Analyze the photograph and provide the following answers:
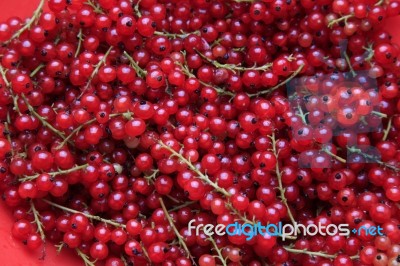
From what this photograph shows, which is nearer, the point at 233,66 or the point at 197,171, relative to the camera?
the point at 197,171

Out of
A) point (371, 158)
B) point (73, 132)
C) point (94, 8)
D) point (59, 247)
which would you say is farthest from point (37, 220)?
point (371, 158)

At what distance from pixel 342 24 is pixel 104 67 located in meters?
0.68

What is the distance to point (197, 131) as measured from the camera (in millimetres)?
1424

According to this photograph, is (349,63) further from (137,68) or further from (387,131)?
(137,68)

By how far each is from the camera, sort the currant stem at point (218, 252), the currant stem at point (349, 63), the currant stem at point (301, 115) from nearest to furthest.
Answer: the currant stem at point (218, 252) → the currant stem at point (301, 115) → the currant stem at point (349, 63)

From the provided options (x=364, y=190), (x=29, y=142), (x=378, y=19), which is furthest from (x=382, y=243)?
(x=29, y=142)

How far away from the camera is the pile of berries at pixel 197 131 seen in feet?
4.53

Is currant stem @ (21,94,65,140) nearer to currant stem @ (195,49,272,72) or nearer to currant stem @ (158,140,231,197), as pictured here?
currant stem @ (158,140,231,197)

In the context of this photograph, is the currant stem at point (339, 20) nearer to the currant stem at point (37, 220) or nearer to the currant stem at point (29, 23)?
the currant stem at point (29, 23)

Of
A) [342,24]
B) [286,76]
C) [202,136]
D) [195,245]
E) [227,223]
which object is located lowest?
[195,245]

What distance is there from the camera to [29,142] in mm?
1460

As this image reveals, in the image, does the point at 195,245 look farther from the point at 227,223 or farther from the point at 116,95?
the point at 116,95

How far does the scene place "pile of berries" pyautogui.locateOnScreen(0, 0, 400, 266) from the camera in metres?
1.38

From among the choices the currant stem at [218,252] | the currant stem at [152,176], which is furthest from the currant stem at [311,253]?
the currant stem at [152,176]
